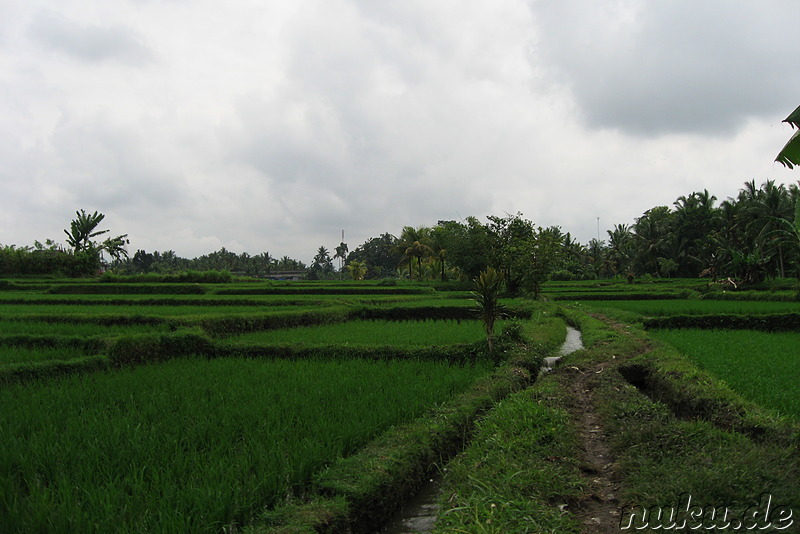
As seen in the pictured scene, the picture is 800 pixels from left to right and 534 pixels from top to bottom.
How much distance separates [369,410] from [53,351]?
6.90m

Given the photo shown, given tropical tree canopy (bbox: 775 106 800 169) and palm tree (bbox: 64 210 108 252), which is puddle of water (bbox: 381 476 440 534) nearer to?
tropical tree canopy (bbox: 775 106 800 169)

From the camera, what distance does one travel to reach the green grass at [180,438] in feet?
9.34

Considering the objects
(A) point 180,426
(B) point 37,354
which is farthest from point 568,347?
(B) point 37,354

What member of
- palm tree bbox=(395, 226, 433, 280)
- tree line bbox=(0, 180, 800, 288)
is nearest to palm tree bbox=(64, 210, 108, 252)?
tree line bbox=(0, 180, 800, 288)

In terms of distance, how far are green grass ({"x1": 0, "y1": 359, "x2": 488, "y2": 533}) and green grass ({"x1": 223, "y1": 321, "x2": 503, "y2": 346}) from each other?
2.90 meters

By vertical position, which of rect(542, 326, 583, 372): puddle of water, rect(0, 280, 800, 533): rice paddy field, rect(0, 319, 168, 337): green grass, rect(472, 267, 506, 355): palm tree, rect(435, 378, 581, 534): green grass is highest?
rect(472, 267, 506, 355): palm tree

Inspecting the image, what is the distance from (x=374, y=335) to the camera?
36.8 feet

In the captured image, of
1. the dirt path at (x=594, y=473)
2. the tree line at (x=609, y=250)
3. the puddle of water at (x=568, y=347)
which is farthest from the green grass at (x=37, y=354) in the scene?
the tree line at (x=609, y=250)

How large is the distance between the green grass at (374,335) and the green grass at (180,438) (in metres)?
2.90

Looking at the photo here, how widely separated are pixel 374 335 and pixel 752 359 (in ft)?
23.4

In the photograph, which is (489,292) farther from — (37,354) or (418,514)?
(37,354)

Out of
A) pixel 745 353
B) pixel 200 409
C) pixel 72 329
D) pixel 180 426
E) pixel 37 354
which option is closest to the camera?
pixel 180 426

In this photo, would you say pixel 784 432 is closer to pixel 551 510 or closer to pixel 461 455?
pixel 551 510

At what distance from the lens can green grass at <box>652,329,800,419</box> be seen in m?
5.62
